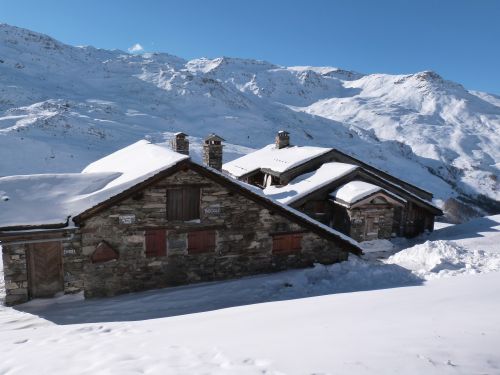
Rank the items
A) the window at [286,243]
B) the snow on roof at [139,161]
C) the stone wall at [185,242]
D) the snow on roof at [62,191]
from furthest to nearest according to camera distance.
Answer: the window at [286,243], the snow on roof at [139,161], the stone wall at [185,242], the snow on roof at [62,191]

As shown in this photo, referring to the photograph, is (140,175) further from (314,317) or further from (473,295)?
(473,295)

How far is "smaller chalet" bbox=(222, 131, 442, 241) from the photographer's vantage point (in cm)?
1967

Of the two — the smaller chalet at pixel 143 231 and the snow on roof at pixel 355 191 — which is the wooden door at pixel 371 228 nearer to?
the snow on roof at pixel 355 191

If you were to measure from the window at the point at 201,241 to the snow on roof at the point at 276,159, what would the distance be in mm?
9752

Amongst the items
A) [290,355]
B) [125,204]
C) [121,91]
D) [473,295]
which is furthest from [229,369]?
[121,91]

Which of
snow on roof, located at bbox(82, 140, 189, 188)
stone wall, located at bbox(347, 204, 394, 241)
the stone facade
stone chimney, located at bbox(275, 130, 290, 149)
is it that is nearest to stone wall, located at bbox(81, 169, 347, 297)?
the stone facade

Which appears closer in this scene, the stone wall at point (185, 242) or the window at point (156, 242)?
the stone wall at point (185, 242)

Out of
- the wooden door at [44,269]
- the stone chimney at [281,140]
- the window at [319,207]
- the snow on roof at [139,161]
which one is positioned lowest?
the wooden door at [44,269]

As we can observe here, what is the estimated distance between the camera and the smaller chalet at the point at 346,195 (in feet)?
64.5

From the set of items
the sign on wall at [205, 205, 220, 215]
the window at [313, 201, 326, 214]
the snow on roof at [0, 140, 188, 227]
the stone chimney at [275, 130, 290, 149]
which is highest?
the stone chimney at [275, 130, 290, 149]

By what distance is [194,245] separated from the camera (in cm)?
1337

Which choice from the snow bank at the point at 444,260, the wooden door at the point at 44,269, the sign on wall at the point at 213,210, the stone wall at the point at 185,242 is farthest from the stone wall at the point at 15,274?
the snow bank at the point at 444,260

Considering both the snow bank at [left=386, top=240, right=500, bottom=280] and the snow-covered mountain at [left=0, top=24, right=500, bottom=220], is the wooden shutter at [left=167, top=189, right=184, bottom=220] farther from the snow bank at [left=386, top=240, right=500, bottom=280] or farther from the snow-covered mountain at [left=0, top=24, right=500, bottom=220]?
the snow-covered mountain at [left=0, top=24, right=500, bottom=220]

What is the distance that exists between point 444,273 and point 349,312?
6610 millimetres
